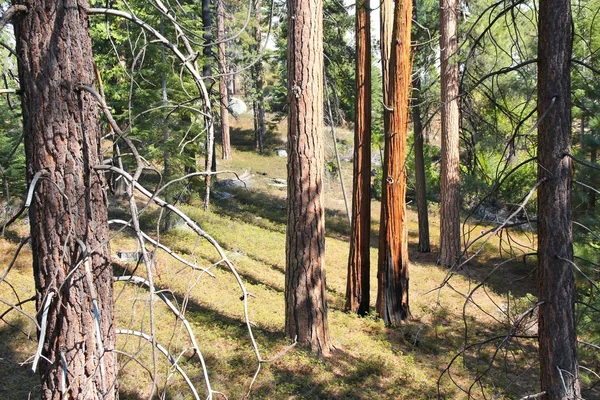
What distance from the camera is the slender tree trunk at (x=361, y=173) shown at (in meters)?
10.0

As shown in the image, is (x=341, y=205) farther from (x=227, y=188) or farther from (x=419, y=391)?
(x=419, y=391)

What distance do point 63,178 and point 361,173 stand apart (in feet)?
26.0

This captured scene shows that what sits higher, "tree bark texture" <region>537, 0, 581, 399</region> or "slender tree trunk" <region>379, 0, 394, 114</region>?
"slender tree trunk" <region>379, 0, 394, 114</region>

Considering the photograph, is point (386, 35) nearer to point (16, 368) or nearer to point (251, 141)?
point (16, 368)

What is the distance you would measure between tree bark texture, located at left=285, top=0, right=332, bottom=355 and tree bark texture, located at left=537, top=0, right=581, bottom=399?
4.30 m

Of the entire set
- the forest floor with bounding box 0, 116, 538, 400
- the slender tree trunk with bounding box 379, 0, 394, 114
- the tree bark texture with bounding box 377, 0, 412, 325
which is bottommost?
the forest floor with bounding box 0, 116, 538, 400

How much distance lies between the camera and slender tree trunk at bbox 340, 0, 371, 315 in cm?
1003

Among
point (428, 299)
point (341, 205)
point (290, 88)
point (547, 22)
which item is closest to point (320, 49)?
point (290, 88)

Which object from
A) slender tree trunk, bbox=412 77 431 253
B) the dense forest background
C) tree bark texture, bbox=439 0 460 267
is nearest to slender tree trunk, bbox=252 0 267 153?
the dense forest background

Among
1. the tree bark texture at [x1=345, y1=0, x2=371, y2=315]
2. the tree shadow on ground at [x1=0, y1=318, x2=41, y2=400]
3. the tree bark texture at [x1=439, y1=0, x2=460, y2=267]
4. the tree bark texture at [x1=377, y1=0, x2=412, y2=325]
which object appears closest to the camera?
the tree shadow on ground at [x1=0, y1=318, x2=41, y2=400]

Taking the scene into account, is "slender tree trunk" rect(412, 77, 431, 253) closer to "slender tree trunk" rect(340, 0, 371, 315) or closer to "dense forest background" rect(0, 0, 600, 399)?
"dense forest background" rect(0, 0, 600, 399)

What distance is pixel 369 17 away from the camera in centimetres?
1005

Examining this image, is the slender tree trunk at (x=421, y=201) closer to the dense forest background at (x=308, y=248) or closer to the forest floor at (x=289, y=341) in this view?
the dense forest background at (x=308, y=248)

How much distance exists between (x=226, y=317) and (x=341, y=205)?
1528 centimetres
